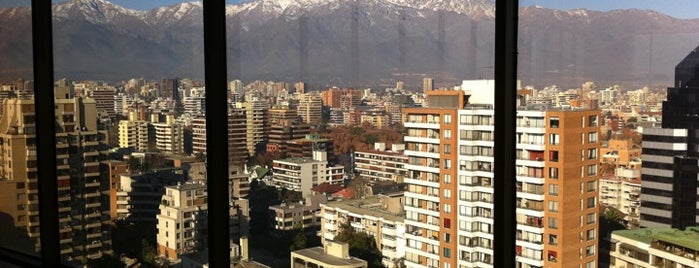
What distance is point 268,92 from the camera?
7.74 feet

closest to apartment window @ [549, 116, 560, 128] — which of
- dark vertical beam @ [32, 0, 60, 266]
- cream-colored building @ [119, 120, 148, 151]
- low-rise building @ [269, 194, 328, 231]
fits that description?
low-rise building @ [269, 194, 328, 231]

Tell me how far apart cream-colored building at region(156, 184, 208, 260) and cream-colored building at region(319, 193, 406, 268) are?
624 mm

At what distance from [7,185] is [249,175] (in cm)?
204

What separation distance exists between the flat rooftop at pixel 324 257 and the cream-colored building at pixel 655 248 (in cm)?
87

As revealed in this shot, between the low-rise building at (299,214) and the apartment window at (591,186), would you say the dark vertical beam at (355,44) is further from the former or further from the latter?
the apartment window at (591,186)

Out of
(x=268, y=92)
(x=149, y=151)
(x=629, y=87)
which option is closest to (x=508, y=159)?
(x=629, y=87)

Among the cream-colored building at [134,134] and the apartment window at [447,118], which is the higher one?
the apartment window at [447,118]

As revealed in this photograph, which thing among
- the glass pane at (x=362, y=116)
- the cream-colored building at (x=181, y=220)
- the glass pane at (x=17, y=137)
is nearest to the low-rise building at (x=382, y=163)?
the glass pane at (x=362, y=116)

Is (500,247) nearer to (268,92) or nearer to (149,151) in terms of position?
(268,92)

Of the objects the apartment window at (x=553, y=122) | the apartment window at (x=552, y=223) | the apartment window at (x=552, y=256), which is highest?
the apartment window at (x=553, y=122)

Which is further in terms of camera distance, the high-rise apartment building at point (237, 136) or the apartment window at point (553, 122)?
the high-rise apartment building at point (237, 136)

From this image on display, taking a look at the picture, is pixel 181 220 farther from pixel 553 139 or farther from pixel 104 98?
pixel 553 139

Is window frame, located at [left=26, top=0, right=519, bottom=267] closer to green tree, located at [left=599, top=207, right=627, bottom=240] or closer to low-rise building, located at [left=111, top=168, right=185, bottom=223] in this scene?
green tree, located at [left=599, top=207, right=627, bottom=240]

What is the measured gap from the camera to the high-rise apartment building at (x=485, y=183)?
1.60 m
